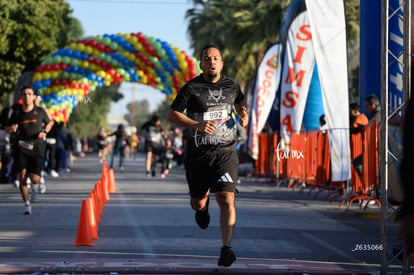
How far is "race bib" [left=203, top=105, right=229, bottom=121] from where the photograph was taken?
28.7ft

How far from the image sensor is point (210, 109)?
28.7ft

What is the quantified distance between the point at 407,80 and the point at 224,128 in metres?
1.69

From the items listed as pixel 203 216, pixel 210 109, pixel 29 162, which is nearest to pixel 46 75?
pixel 29 162

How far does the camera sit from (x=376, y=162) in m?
14.5

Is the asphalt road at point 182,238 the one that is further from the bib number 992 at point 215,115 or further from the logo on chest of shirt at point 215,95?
the logo on chest of shirt at point 215,95

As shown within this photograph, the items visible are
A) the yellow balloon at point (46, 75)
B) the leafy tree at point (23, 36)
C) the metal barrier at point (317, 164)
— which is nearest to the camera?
the metal barrier at point (317, 164)

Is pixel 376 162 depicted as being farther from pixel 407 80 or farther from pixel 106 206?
pixel 407 80

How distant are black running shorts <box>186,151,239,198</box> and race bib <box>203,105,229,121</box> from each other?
0.33m

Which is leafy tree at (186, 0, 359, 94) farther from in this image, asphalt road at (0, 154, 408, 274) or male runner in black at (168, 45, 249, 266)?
male runner in black at (168, 45, 249, 266)

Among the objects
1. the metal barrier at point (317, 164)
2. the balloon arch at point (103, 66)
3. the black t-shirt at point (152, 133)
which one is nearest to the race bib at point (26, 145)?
the metal barrier at point (317, 164)

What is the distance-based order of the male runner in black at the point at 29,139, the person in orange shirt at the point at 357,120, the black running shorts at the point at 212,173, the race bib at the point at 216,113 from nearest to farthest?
the black running shorts at the point at 212,173 < the race bib at the point at 216,113 < the male runner in black at the point at 29,139 < the person in orange shirt at the point at 357,120

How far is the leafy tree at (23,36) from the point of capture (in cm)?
3250

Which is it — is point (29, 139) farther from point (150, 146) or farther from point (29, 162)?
point (150, 146)

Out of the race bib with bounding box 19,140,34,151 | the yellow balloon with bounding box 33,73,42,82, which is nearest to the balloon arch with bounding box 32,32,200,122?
the yellow balloon with bounding box 33,73,42,82
